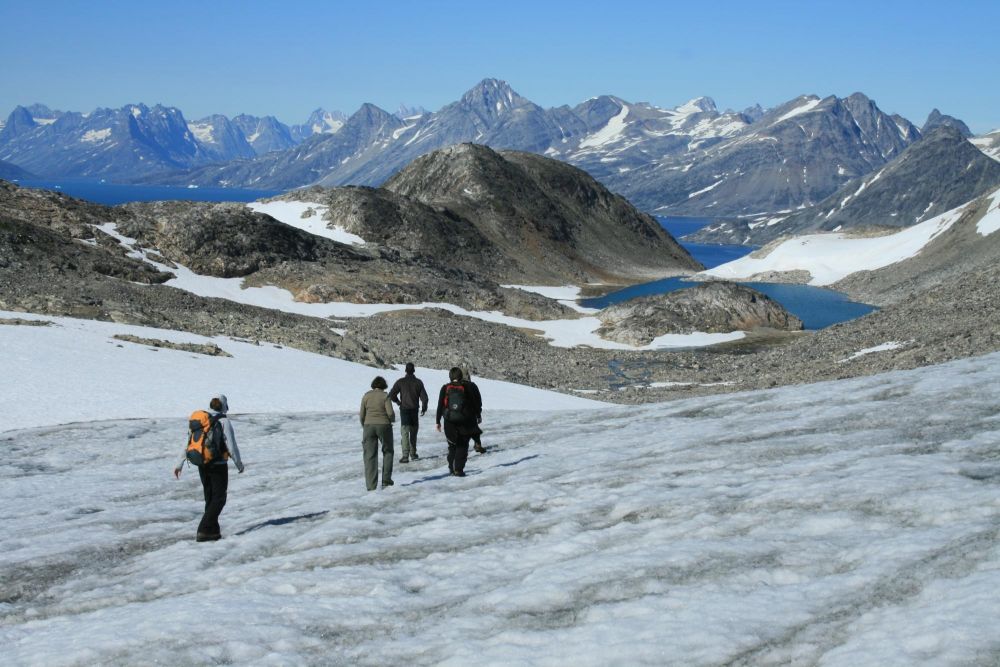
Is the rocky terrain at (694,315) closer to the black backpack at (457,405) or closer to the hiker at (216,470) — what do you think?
the black backpack at (457,405)

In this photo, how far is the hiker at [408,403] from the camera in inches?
800

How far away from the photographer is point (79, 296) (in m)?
51.0

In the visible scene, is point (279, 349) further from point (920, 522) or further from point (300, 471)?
point (920, 522)

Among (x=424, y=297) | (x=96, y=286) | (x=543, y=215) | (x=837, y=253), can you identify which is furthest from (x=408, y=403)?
(x=837, y=253)

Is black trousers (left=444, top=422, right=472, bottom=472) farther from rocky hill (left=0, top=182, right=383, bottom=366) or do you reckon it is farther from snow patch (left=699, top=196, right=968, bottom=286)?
snow patch (left=699, top=196, right=968, bottom=286)

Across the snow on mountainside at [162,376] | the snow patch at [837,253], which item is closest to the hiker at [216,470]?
the snow on mountainside at [162,376]

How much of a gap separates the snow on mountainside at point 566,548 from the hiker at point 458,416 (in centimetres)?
57

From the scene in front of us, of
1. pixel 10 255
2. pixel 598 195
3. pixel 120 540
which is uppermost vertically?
pixel 598 195

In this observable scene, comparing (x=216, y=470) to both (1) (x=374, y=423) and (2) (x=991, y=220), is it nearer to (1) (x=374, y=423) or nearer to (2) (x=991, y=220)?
(1) (x=374, y=423)

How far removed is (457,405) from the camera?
18484mm

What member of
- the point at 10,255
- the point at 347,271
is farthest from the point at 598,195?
the point at 10,255

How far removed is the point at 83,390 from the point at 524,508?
21.1 meters

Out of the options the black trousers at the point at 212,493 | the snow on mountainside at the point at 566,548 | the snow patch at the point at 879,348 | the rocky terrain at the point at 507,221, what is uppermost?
the rocky terrain at the point at 507,221

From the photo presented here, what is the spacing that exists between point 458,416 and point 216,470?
5443mm
